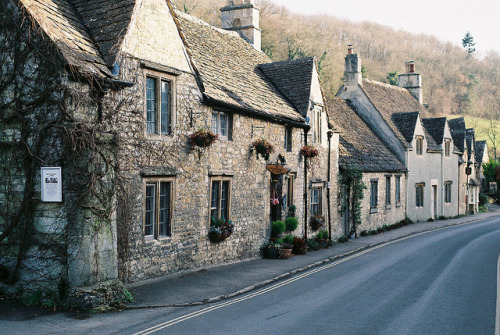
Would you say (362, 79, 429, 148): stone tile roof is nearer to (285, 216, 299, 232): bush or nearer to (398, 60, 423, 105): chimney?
(398, 60, 423, 105): chimney

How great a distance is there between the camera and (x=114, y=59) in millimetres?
11695

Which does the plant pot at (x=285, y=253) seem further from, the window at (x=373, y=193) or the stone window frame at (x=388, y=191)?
the stone window frame at (x=388, y=191)

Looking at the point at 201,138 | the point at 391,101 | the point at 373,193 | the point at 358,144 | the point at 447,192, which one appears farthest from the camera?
the point at 447,192

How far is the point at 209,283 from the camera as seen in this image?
13359 mm

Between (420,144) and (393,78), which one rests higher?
(393,78)

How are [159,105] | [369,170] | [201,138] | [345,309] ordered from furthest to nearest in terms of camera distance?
[369,170], [201,138], [159,105], [345,309]

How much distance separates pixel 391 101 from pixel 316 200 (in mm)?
19121

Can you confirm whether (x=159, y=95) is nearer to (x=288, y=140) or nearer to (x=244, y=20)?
(x=288, y=140)

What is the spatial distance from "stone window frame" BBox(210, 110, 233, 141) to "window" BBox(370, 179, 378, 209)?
49.0 feet

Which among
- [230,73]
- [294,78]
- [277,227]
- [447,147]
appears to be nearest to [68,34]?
[230,73]

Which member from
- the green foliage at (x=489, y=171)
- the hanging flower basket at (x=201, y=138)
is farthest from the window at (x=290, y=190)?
the green foliage at (x=489, y=171)

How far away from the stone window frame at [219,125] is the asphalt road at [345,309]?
5149 millimetres

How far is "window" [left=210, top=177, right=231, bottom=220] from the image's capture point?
1588 cm

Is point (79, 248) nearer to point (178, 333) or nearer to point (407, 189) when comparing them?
point (178, 333)
